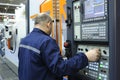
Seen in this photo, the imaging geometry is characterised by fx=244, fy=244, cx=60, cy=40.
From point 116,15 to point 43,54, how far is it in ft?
2.41

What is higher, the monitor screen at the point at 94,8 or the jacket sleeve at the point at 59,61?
the monitor screen at the point at 94,8

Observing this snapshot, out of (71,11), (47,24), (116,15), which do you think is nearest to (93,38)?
(116,15)

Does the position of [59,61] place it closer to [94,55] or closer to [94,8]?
[94,55]

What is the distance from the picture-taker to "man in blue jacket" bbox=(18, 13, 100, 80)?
182cm

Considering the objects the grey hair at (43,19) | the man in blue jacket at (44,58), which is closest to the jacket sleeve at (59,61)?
the man in blue jacket at (44,58)

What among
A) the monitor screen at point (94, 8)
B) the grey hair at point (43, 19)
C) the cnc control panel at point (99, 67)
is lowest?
the cnc control panel at point (99, 67)

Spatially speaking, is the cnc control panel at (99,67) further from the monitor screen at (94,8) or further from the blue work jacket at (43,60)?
the monitor screen at (94,8)

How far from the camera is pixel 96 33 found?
1652 millimetres

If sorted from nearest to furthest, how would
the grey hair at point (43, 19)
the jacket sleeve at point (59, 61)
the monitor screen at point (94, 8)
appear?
the monitor screen at point (94, 8) → the jacket sleeve at point (59, 61) → the grey hair at point (43, 19)

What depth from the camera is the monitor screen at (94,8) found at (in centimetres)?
159

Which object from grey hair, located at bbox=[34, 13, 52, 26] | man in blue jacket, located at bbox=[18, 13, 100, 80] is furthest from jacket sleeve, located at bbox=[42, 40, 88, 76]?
grey hair, located at bbox=[34, 13, 52, 26]

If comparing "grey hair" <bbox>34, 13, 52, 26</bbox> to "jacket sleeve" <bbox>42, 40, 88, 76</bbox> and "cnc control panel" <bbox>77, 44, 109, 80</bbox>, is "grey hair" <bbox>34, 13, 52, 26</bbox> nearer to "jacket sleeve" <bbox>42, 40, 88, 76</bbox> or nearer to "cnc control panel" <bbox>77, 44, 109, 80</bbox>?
"jacket sleeve" <bbox>42, 40, 88, 76</bbox>

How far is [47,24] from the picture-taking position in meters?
2.11

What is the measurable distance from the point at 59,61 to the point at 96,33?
1.32 ft
